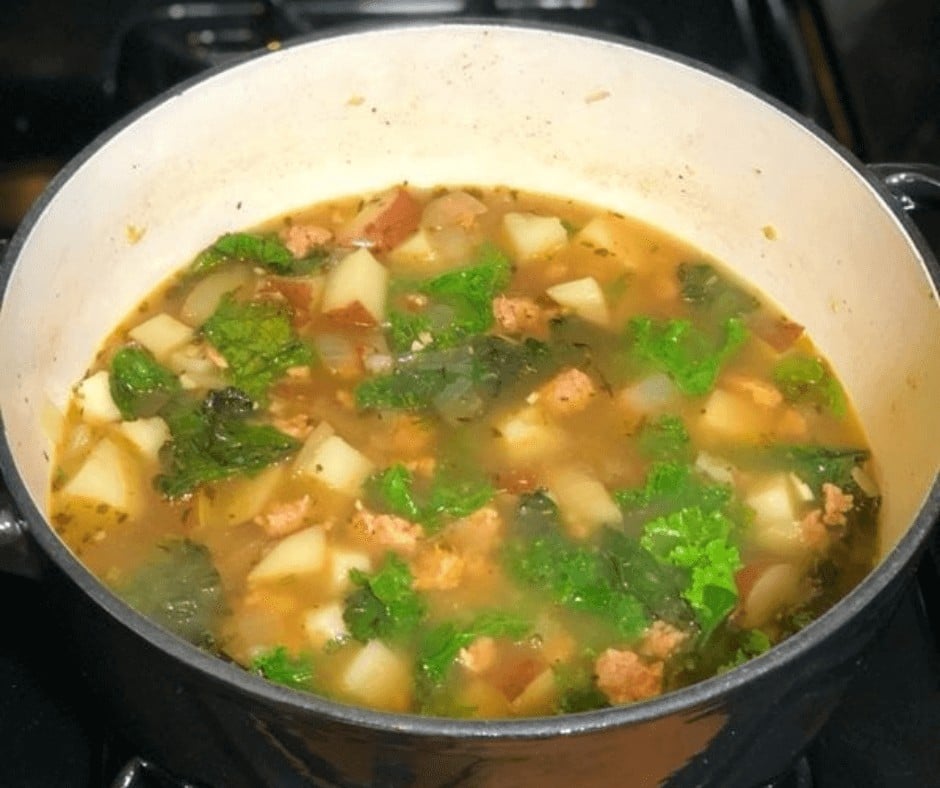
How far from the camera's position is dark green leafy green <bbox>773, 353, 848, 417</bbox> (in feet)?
6.50

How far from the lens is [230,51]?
100 inches

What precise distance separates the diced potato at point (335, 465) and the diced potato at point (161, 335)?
0.31m

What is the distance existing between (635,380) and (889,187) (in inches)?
17.9

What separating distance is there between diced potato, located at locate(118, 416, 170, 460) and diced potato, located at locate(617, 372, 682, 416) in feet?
2.17

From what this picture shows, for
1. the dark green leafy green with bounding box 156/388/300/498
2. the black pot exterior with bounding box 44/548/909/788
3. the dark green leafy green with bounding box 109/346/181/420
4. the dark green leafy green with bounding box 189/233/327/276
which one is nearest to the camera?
the black pot exterior with bounding box 44/548/909/788

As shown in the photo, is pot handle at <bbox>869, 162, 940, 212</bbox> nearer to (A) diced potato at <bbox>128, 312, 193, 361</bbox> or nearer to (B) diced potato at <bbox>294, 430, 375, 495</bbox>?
(B) diced potato at <bbox>294, 430, 375, 495</bbox>

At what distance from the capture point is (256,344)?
199 cm

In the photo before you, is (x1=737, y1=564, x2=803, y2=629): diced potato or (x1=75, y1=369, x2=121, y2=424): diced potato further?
(x1=75, y1=369, x2=121, y2=424): diced potato

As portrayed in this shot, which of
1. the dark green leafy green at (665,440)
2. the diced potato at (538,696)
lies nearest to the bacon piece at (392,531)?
the diced potato at (538,696)

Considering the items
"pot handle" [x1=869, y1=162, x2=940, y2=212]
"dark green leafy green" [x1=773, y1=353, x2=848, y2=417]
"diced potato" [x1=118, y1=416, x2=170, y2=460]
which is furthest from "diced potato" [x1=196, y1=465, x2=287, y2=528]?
"pot handle" [x1=869, y1=162, x2=940, y2=212]

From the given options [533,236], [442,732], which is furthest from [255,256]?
[442,732]

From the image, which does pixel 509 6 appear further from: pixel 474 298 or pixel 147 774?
pixel 147 774

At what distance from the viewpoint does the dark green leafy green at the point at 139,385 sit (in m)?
1.92

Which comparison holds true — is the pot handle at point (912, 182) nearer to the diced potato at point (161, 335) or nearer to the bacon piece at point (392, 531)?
the bacon piece at point (392, 531)
